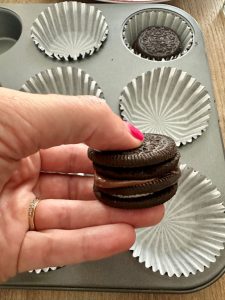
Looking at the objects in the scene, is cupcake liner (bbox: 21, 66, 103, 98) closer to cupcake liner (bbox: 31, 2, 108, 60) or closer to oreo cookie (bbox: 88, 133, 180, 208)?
cupcake liner (bbox: 31, 2, 108, 60)

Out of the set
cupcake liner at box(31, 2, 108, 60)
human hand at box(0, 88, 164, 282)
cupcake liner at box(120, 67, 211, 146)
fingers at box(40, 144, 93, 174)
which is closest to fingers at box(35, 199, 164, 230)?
human hand at box(0, 88, 164, 282)

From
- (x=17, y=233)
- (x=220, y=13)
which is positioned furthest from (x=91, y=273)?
(x=220, y=13)

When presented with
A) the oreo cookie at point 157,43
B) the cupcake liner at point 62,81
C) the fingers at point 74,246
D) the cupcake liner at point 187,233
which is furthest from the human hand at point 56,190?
the oreo cookie at point 157,43

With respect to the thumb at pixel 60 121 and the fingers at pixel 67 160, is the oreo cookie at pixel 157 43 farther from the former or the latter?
the thumb at pixel 60 121

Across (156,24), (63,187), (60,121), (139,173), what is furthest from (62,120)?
(156,24)

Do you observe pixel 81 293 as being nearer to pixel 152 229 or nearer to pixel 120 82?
pixel 152 229

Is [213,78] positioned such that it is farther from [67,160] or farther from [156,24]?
[67,160]

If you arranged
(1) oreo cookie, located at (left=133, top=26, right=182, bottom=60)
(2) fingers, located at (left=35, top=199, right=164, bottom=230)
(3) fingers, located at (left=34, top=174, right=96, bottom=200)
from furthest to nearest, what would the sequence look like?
(1) oreo cookie, located at (left=133, top=26, right=182, bottom=60) → (3) fingers, located at (left=34, top=174, right=96, bottom=200) → (2) fingers, located at (left=35, top=199, right=164, bottom=230)
